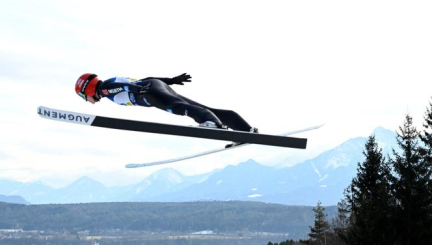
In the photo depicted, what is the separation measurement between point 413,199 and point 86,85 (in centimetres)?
3113

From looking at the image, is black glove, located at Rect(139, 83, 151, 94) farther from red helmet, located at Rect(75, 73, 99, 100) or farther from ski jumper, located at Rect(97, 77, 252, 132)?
red helmet, located at Rect(75, 73, 99, 100)

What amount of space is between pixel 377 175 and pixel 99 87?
3802 cm

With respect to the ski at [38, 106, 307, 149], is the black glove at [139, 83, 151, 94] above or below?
above

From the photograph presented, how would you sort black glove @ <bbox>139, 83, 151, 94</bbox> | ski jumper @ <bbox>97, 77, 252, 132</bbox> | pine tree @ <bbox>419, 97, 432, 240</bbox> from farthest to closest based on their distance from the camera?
pine tree @ <bbox>419, 97, 432, 240</bbox> → black glove @ <bbox>139, 83, 151, 94</bbox> → ski jumper @ <bbox>97, 77, 252, 132</bbox>

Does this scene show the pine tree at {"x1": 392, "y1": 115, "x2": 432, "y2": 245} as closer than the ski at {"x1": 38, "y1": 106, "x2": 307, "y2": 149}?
No

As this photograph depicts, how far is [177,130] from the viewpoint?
909 cm

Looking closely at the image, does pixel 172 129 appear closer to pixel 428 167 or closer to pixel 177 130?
pixel 177 130

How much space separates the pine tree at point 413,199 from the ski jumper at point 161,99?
29.7 m

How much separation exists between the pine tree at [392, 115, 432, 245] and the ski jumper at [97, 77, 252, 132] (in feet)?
97.5

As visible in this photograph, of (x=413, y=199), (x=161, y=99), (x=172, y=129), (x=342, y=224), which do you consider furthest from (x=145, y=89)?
(x=342, y=224)

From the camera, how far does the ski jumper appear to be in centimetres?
951

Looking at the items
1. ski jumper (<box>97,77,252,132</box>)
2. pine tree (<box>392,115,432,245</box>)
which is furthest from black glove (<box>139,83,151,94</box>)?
pine tree (<box>392,115,432,245</box>)

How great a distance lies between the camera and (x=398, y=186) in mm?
38312

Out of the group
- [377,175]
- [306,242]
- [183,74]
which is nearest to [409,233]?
[377,175]
